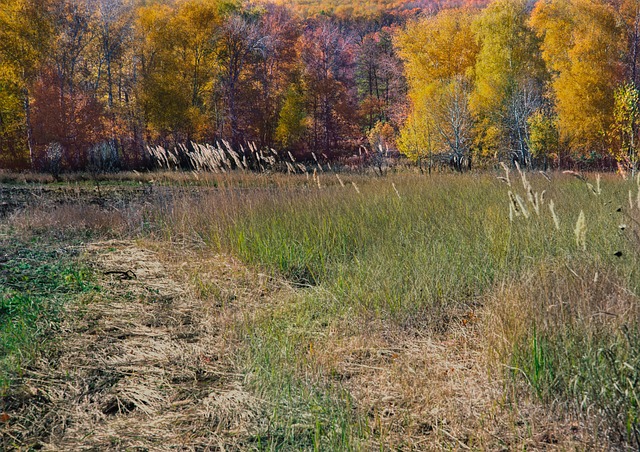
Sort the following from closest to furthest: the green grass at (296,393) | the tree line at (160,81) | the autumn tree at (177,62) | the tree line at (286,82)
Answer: the green grass at (296,393), the tree line at (160,81), the tree line at (286,82), the autumn tree at (177,62)

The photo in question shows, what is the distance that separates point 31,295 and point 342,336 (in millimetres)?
2596

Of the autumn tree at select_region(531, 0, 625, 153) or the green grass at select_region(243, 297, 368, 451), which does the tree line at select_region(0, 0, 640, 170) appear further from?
the green grass at select_region(243, 297, 368, 451)

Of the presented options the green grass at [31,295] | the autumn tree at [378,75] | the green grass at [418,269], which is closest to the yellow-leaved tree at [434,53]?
the autumn tree at [378,75]

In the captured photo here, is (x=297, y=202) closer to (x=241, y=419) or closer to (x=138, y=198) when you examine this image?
(x=241, y=419)

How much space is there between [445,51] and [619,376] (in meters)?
25.2

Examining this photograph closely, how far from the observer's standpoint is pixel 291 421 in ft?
6.45

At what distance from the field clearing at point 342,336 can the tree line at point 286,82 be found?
12.5 meters

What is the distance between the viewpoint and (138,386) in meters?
2.41

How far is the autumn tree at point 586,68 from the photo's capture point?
19.5 meters

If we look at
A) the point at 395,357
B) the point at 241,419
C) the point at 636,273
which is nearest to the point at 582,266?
the point at 636,273

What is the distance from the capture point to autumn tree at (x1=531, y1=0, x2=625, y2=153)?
19.5 meters

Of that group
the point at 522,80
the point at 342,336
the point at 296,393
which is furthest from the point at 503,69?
the point at 296,393

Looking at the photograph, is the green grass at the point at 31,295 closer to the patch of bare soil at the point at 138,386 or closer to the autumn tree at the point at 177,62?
the patch of bare soil at the point at 138,386

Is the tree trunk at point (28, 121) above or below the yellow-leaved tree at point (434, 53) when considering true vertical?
below
